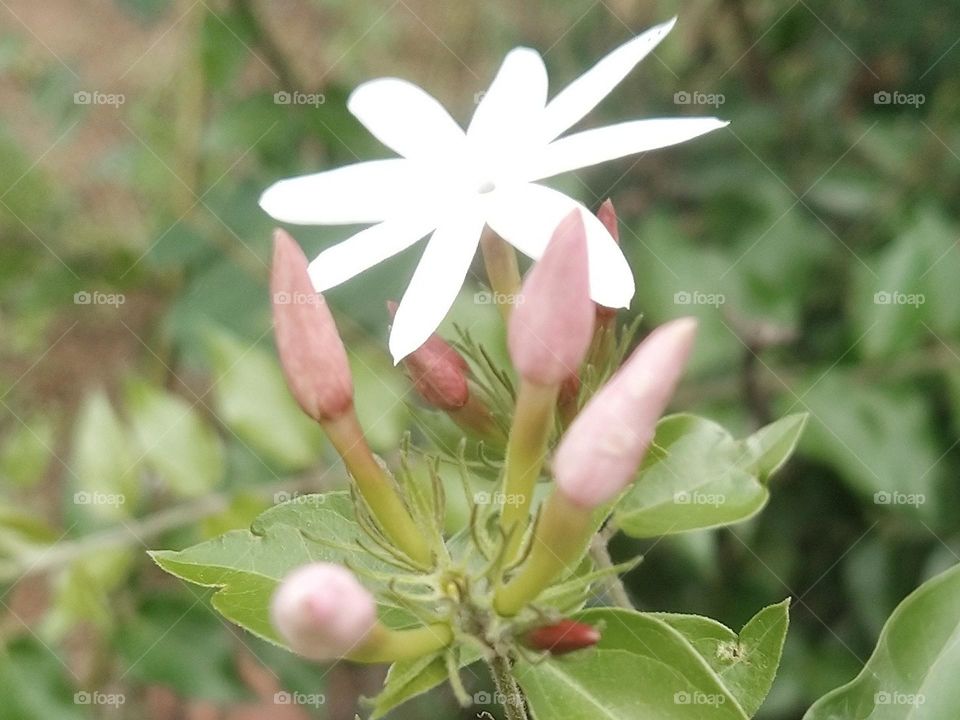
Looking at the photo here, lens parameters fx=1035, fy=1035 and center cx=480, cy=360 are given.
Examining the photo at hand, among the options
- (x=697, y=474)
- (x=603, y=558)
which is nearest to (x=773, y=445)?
(x=697, y=474)

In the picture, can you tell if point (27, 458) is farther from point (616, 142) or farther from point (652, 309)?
point (616, 142)

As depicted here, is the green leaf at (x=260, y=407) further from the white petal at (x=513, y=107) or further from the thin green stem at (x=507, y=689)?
the thin green stem at (x=507, y=689)

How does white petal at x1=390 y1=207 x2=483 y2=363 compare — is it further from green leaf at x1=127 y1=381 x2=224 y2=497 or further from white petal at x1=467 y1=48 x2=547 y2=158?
green leaf at x1=127 y1=381 x2=224 y2=497

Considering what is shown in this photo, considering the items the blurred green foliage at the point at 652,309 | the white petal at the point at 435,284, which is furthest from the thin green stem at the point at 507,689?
the blurred green foliage at the point at 652,309

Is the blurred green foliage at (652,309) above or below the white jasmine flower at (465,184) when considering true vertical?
below

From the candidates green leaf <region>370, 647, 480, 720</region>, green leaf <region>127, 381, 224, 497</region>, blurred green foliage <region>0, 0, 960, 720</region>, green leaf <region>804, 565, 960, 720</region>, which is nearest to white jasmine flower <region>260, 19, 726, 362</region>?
green leaf <region>370, 647, 480, 720</region>

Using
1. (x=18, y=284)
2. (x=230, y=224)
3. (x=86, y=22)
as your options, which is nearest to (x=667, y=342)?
(x=230, y=224)

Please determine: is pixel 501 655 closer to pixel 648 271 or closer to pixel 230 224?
Answer: pixel 648 271
